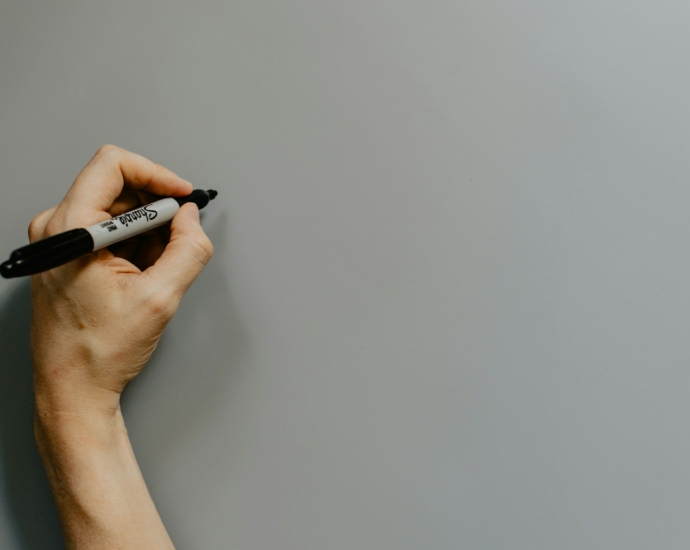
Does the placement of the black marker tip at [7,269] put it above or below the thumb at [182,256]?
below

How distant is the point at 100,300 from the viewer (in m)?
0.57

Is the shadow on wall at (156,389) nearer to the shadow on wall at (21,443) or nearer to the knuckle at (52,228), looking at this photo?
the shadow on wall at (21,443)

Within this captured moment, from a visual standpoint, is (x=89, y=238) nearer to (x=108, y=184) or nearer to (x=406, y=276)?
(x=108, y=184)

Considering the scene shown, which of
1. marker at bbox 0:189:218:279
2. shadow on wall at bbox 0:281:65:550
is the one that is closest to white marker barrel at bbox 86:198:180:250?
marker at bbox 0:189:218:279

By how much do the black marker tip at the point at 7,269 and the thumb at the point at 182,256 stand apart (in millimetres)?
127

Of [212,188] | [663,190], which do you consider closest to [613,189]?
[663,190]

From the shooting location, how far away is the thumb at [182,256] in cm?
58

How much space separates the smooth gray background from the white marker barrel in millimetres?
70

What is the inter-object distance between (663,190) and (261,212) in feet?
1.55

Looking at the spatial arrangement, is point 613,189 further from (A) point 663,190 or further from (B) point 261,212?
(B) point 261,212

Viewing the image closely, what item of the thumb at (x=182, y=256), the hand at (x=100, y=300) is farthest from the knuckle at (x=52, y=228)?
the thumb at (x=182, y=256)

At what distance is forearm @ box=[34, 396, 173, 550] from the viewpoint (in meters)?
0.57

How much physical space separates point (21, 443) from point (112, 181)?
1.08 ft

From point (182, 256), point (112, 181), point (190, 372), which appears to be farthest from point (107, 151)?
point (190, 372)
